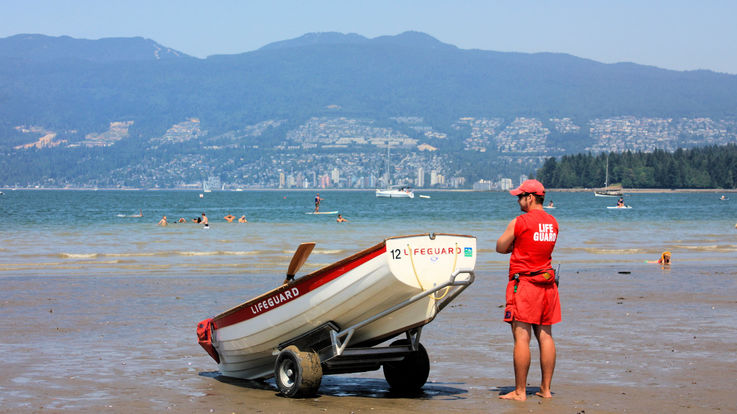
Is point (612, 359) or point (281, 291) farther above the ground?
point (281, 291)

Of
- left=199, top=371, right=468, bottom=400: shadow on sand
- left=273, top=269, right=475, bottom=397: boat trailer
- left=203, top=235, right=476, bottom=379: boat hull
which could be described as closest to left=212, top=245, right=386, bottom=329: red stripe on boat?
left=203, top=235, right=476, bottom=379: boat hull

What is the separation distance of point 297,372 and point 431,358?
2.94m

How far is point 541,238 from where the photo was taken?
9.41 m

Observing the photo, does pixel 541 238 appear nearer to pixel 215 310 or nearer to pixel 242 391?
pixel 242 391

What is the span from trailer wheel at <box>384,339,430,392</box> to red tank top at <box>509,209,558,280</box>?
5.61 feet

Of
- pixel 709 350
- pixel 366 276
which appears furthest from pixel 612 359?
pixel 366 276

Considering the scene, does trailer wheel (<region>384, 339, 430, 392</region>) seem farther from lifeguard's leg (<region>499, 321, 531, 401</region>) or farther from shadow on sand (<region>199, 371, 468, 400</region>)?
lifeguard's leg (<region>499, 321, 531, 401</region>)

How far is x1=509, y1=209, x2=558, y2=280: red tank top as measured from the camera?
939cm

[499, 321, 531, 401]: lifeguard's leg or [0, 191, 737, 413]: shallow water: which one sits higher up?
[499, 321, 531, 401]: lifeguard's leg

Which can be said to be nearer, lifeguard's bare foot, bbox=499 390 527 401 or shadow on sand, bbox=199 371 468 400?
lifeguard's bare foot, bbox=499 390 527 401

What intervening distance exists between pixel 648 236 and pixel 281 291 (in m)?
40.1

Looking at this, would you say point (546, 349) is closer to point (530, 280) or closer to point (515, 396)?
point (515, 396)

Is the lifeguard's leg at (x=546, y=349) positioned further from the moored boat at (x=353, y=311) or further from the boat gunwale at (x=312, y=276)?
the boat gunwale at (x=312, y=276)

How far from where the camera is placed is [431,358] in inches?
486
